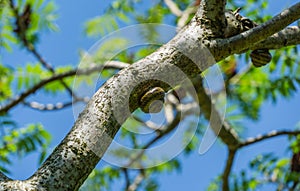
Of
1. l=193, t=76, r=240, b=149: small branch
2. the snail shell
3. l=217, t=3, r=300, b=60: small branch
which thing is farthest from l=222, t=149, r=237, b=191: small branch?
the snail shell

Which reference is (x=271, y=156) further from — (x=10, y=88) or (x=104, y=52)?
(x=10, y=88)

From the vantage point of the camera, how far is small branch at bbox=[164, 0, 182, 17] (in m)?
5.24

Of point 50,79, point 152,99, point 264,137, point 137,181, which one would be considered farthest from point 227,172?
point 152,99

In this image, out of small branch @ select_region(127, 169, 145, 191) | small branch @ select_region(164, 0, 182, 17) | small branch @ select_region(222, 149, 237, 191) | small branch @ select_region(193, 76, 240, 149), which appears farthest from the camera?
small branch @ select_region(164, 0, 182, 17)

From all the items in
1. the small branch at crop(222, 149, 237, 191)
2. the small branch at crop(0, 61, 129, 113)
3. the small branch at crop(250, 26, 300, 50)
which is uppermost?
the small branch at crop(0, 61, 129, 113)

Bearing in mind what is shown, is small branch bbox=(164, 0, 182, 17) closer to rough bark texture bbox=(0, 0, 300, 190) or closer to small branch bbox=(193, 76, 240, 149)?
small branch bbox=(193, 76, 240, 149)

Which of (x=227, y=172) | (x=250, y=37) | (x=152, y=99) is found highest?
(x=227, y=172)

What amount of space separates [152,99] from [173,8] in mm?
3450

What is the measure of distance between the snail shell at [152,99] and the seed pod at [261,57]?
49 centimetres

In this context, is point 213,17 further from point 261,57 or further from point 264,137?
point 264,137

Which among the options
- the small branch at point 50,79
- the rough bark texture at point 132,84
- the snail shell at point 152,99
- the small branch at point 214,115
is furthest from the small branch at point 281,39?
the small branch at point 50,79

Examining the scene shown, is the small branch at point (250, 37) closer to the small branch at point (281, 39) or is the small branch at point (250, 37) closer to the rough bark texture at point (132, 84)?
the rough bark texture at point (132, 84)

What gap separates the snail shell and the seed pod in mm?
489

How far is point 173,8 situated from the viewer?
5344mm
